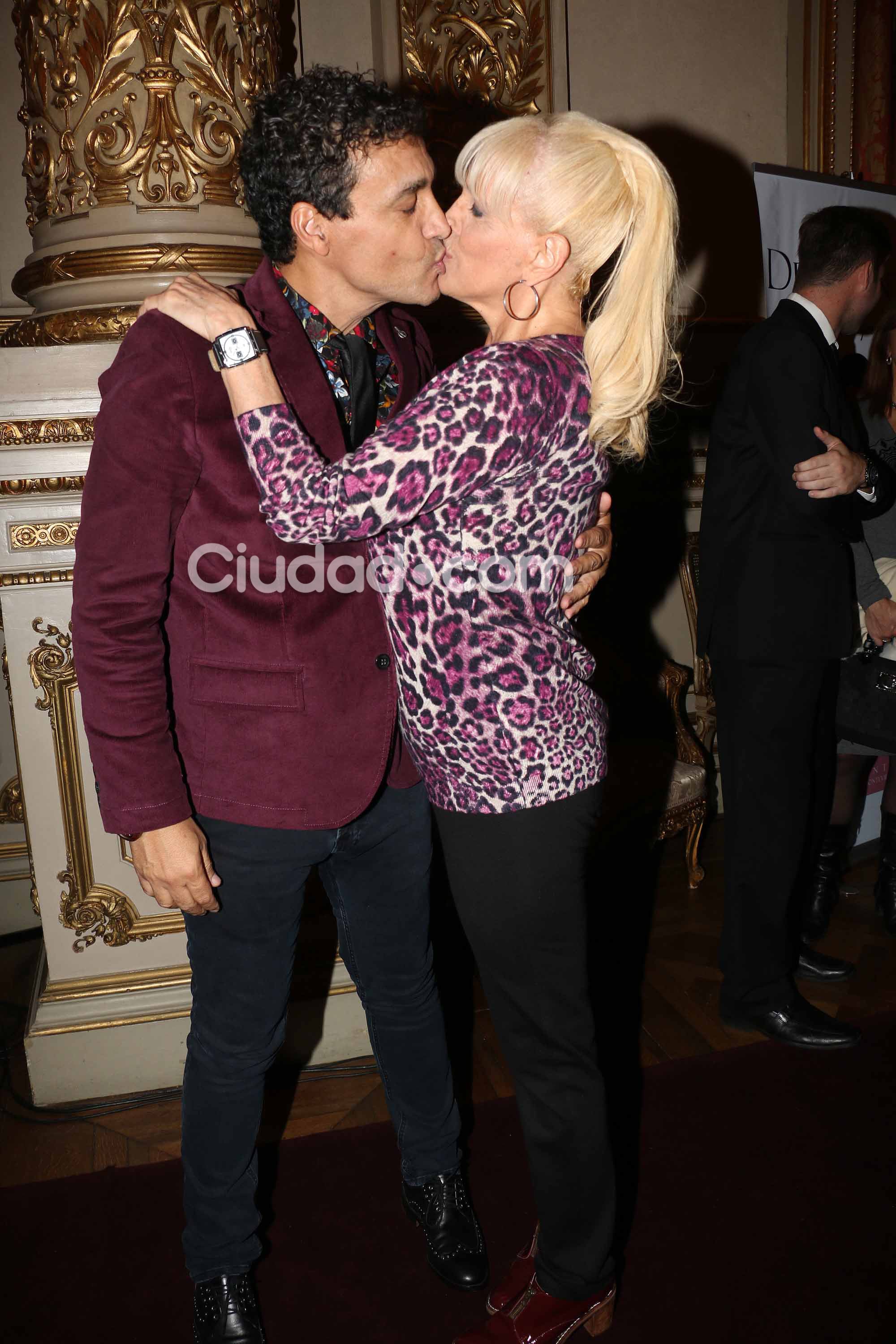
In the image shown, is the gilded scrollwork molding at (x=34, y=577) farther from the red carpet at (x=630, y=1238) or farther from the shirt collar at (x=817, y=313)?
the shirt collar at (x=817, y=313)

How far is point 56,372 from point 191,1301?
1795 millimetres

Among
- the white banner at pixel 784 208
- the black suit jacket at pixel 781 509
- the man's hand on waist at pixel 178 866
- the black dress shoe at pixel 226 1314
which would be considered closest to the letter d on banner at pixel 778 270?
the white banner at pixel 784 208

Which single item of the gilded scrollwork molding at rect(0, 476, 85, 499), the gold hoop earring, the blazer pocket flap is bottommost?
the blazer pocket flap

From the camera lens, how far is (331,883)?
1716 millimetres

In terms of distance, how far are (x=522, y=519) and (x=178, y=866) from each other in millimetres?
688

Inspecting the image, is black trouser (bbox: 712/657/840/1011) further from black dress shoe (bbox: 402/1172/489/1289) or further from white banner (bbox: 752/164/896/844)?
white banner (bbox: 752/164/896/844)

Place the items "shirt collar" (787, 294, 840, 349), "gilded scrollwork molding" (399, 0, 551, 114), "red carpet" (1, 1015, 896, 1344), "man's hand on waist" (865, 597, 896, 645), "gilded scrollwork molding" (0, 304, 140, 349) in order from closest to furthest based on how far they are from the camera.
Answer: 1. "red carpet" (1, 1015, 896, 1344)
2. "gilded scrollwork molding" (0, 304, 140, 349)
3. "shirt collar" (787, 294, 840, 349)
4. "man's hand on waist" (865, 597, 896, 645)
5. "gilded scrollwork molding" (399, 0, 551, 114)

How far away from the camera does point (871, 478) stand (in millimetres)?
2352

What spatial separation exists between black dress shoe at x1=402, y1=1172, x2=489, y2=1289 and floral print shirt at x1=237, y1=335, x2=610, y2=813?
833 mm

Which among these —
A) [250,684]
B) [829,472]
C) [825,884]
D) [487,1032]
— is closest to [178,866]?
[250,684]

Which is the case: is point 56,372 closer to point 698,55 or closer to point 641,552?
point 641,552

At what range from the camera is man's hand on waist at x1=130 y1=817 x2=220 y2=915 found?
4.61 feet

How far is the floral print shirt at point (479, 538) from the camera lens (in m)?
1.17

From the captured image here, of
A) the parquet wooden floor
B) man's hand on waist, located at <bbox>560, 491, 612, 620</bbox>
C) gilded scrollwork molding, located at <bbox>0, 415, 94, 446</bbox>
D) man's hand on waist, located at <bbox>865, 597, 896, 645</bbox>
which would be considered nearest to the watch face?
man's hand on waist, located at <bbox>560, 491, 612, 620</bbox>
